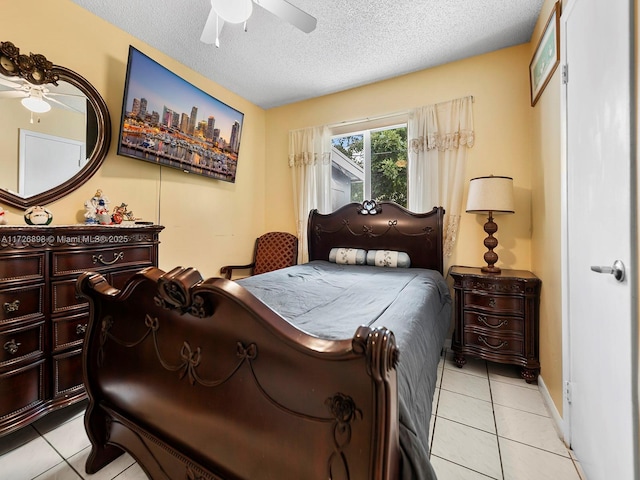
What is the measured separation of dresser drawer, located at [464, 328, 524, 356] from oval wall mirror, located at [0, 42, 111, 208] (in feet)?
10.7

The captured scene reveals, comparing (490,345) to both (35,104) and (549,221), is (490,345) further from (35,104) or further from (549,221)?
(35,104)

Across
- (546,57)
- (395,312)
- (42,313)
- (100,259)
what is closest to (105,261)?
(100,259)

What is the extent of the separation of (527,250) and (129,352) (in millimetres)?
2964

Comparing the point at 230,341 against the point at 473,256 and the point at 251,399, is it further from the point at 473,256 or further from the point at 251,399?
the point at 473,256

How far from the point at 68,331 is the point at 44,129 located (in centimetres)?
139

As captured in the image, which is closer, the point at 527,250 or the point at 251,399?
the point at 251,399

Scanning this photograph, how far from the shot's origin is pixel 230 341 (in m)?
0.90

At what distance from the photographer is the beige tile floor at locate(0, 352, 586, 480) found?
1.35m

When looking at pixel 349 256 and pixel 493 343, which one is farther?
pixel 349 256

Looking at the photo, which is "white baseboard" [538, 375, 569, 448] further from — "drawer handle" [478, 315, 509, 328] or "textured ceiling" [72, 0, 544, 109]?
"textured ceiling" [72, 0, 544, 109]

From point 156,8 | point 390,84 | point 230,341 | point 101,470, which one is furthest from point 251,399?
point 390,84

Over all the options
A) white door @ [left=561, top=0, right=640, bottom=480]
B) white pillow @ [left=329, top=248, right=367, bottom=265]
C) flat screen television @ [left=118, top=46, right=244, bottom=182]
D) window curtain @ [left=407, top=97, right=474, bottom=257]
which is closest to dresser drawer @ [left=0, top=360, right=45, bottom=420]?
flat screen television @ [left=118, top=46, right=244, bottom=182]

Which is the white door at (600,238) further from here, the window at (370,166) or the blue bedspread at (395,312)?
the window at (370,166)

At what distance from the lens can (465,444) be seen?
152 centimetres
